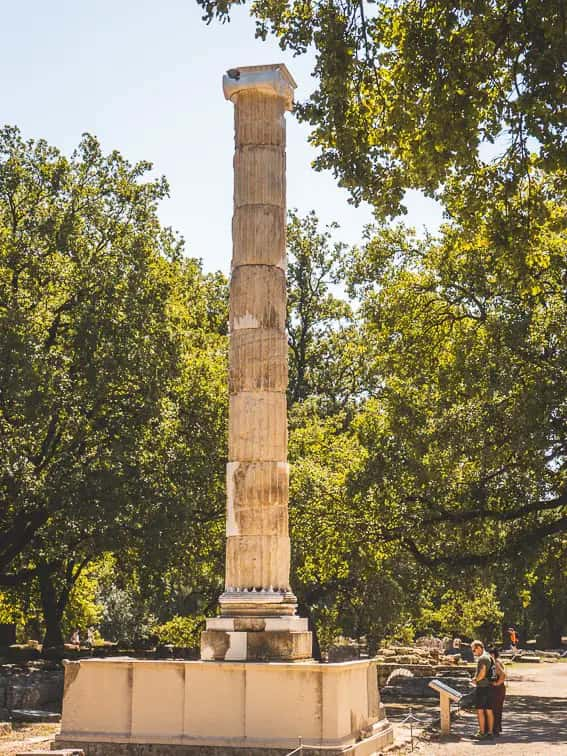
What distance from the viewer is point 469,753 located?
14828 mm

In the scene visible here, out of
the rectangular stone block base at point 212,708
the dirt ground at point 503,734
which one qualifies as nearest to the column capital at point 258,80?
the rectangular stone block base at point 212,708

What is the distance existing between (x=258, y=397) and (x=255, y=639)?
3.84 m

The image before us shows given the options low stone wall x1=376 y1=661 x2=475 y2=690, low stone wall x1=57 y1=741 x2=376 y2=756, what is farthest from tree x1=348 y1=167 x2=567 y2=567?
low stone wall x1=57 y1=741 x2=376 y2=756

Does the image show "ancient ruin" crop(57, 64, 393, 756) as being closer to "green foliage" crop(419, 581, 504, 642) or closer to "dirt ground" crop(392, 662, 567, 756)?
"dirt ground" crop(392, 662, 567, 756)

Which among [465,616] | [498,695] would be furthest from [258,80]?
[465,616]

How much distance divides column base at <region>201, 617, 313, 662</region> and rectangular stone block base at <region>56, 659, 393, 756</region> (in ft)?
2.13

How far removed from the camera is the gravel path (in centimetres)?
1519

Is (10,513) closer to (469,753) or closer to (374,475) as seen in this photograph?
(374,475)

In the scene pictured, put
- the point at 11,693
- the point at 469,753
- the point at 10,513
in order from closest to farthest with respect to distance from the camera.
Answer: the point at 469,753
the point at 11,693
the point at 10,513

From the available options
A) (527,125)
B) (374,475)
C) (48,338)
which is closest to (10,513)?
(48,338)

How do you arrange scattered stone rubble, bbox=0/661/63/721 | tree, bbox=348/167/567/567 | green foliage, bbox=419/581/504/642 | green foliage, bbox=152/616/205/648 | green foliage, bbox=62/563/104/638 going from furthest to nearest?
green foliage, bbox=419/581/504/642 → green foliage, bbox=62/563/104/638 → green foliage, bbox=152/616/205/648 → tree, bbox=348/167/567/567 → scattered stone rubble, bbox=0/661/63/721

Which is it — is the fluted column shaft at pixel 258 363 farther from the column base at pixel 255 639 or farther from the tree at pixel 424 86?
the tree at pixel 424 86

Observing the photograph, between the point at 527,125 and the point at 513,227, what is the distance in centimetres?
203

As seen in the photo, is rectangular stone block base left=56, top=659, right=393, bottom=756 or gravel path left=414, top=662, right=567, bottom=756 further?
gravel path left=414, top=662, right=567, bottom=756
